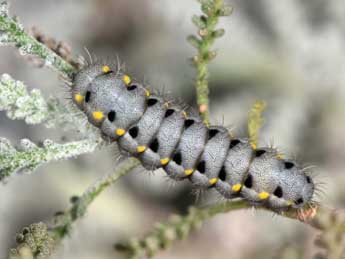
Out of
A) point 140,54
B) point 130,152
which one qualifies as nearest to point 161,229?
point 130,152

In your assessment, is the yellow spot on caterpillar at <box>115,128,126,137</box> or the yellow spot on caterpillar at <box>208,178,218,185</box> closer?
the yellow spot on caterpillar at <box>115,128,126,137</box>

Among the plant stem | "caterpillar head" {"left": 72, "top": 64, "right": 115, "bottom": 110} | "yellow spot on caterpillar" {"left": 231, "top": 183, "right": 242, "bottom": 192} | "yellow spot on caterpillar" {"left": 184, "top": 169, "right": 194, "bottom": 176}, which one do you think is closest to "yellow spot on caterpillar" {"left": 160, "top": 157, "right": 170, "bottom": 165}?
"yellow spot on caterpillar" {"left": 184, "top": 169, "right": 194, "bottom": 176}

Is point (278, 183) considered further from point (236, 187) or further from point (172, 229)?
point (172, 229)

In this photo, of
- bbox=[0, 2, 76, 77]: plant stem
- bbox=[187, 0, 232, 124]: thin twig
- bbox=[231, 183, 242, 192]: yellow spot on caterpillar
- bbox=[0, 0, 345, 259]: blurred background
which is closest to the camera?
bbox=[0, 2, 76, 77]: plant stem

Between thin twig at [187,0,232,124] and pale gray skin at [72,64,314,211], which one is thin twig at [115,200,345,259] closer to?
pale gray skin at [72,64,314,211]

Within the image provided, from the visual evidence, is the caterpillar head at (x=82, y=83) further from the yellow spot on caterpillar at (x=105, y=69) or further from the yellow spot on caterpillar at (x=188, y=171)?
the yellow spot on caterpillar at (x=188, y=171)
